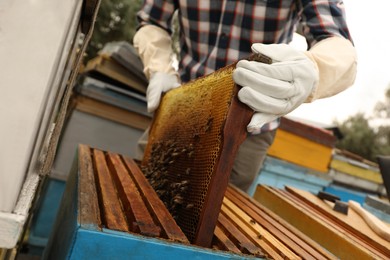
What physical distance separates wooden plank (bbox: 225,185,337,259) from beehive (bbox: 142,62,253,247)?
0.30m

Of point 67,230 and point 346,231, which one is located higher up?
point 346,231

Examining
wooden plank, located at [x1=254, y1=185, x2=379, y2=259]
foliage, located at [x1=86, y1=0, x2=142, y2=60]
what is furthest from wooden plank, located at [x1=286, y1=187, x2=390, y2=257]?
foliage, located at [x1=86, y1=0, x2=142, y2=60]

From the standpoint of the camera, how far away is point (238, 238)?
98 centimetres

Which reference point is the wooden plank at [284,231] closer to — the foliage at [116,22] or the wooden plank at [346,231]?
the wooden plank at [346,231]

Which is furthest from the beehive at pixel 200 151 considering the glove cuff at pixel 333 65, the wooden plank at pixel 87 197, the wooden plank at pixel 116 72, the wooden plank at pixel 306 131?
the wooden plank at pixel 306 131

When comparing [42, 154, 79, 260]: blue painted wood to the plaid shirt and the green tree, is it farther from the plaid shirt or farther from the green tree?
the green tree

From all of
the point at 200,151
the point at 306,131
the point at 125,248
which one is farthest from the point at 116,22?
the point at 125,248

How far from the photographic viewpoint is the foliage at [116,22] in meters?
5.84

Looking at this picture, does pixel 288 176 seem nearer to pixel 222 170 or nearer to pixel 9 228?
pixel 222 170

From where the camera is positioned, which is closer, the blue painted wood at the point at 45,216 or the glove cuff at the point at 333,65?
the glove cuff at the point at 333,65

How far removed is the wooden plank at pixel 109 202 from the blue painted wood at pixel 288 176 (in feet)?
7.18

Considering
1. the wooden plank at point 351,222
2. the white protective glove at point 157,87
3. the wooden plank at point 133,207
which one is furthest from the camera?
the white protective glove at point 157,87

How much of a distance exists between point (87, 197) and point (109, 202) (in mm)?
65

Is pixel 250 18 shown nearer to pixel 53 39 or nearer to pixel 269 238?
pixel 269 238
